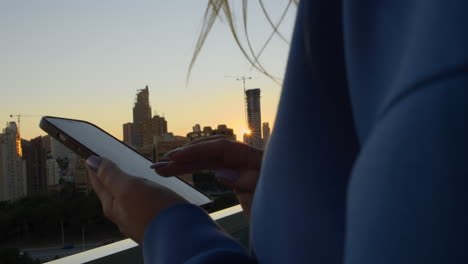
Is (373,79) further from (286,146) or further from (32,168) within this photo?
(32,168)

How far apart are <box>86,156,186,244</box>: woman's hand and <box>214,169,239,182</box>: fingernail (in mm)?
130

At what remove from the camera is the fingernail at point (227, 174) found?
→ 1.79ft

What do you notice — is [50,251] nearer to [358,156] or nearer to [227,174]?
[227,174]

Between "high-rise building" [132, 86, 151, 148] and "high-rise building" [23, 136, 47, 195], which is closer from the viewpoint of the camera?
"high-rise building" [23, 136, 47, 195]

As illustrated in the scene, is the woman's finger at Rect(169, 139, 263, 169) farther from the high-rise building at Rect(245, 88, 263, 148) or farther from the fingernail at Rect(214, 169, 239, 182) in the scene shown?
the high-rise building at Rect(245, 88, 263, 148)

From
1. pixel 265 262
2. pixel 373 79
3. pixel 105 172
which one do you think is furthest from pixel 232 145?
pixel 373 79

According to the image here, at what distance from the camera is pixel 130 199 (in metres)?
0.41

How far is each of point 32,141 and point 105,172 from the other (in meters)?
28.4

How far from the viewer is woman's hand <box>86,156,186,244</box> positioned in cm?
40

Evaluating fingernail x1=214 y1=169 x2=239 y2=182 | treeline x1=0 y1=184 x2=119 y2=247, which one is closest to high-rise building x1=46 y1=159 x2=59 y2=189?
treeline x1=0 y1=184 x2=119 y2=247

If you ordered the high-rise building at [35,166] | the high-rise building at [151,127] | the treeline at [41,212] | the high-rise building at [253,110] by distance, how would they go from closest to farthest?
the high-rise building at [253,110] → the treeline at [41,212] → the high-rise building at [35,166] → the high-rise building at [151,127]

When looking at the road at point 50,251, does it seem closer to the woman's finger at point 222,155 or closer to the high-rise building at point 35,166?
the high-rise building at point 35,166

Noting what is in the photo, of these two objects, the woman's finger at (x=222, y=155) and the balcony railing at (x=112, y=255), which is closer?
the woman's finger at (x=222, y=155)

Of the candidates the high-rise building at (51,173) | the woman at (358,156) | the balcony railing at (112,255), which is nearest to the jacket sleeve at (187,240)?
the woman at (358,156)
